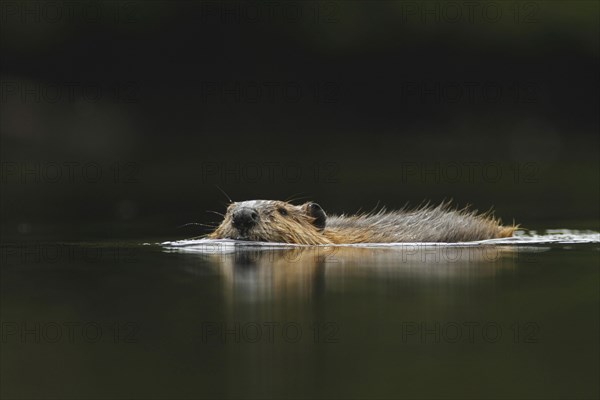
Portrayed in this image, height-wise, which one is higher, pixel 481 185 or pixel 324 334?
pixel 481 185

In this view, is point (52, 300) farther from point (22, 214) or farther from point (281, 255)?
point (22, 214)

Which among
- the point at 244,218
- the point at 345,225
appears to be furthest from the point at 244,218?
the point at 345,225

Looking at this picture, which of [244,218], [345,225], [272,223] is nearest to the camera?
[244,218]

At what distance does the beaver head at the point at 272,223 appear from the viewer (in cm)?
1434

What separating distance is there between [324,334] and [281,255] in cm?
550

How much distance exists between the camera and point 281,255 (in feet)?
44.4

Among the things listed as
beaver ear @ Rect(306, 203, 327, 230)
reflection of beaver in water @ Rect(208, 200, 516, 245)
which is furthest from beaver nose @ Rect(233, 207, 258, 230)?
beaver ear @ Rect(306, 203, 327, 230)

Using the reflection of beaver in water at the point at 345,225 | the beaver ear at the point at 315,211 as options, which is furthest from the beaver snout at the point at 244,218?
the beaver ear at the point at 315,211

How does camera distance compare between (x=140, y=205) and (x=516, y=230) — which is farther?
(x=140, y=205)

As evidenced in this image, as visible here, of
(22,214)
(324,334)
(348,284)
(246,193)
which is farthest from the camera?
(246,193)

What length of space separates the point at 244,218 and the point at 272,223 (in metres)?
0.53

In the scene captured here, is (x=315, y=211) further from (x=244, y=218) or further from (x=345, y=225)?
(x=244, y=218)

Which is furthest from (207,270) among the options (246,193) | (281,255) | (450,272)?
(246,193)

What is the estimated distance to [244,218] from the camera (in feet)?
46.6
